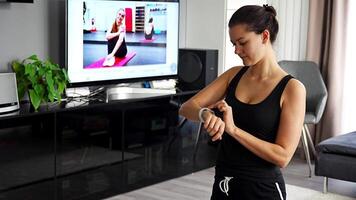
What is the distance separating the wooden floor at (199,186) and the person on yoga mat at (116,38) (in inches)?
42.1

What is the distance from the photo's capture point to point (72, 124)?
137 inches

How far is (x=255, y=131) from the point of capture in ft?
4.72

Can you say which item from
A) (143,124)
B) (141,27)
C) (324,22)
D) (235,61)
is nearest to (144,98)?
Result: (143,124)

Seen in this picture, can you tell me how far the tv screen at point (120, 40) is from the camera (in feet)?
12.2

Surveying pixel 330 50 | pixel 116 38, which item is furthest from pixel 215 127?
pixel 330 50

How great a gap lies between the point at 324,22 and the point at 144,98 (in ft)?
6.74

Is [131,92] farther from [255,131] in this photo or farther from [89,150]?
[255,131]

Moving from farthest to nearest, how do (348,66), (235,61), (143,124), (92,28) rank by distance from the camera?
1. (235,61)
2. (348,66)
3. (143,124)
4. (92,28)

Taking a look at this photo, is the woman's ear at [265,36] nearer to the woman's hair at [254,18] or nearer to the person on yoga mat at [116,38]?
the woman's hair at [254,18]

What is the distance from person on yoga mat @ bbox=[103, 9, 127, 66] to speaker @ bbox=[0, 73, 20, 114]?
3.04ft

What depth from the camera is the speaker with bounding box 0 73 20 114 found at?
3.11 meters

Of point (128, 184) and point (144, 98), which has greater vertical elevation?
point (144, 98)

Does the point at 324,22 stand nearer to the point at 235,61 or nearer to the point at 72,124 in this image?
the point at 235,61

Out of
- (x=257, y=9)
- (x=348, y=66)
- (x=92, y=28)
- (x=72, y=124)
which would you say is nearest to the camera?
(x=257, y=9)
